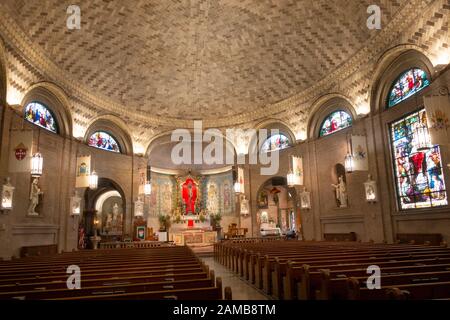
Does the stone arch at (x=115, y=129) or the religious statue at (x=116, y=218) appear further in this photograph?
the religious statue at (x=116, y=218)

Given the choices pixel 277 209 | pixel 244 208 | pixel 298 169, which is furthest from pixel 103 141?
pixel 277 209

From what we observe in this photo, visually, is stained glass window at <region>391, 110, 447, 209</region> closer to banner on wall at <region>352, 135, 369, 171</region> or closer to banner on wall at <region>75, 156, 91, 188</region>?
→ banner on wall at <region>352, 135, 369, 171</region>

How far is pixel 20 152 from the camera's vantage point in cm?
1048

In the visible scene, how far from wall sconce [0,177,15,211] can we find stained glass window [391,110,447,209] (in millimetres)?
13452

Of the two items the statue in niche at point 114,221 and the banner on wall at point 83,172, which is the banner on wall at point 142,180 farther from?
the statue in niche at point 114,221

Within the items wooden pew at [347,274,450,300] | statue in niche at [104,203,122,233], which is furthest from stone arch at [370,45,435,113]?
statue in niche at [104,203,122,233]

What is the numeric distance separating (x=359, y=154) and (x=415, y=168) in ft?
7.23

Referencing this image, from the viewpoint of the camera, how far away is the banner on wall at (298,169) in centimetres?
1666

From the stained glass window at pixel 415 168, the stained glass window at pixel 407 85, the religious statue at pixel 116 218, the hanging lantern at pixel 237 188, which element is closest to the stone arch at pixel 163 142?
the hanging lantern at pixel 237 188

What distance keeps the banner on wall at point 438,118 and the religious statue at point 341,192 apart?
6190 mm

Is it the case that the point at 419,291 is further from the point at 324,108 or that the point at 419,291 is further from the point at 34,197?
the point at 324,108
